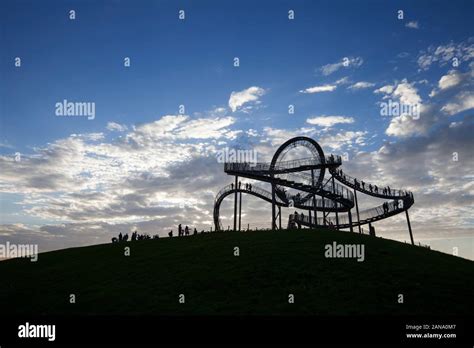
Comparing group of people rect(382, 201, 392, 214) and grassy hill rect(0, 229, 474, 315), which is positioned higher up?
group of people rect(382, 201, 392, 214)

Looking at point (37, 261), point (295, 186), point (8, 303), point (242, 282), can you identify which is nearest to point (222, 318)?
point (242, 282)

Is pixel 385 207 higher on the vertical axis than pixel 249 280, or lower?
higher

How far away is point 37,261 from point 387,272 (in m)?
30.1

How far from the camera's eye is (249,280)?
891 inches

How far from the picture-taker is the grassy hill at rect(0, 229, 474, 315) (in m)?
19.4

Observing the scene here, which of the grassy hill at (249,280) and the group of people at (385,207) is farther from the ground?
the group of people at (385,207)

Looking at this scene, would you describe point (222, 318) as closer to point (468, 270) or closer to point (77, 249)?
point (468, 270)

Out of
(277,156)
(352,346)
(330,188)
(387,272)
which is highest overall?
(277,156)

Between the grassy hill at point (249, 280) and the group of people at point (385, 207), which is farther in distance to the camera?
the group of people at point (385, 207)

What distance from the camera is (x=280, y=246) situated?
29219mm

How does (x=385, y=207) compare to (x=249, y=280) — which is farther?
(x=385, y=207)

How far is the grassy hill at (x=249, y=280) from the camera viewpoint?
19391 millimetres

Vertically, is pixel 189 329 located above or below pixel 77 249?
below

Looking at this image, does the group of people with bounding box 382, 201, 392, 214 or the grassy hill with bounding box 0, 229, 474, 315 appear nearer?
the grassy hill with bounding box 0, 229, 474, 315
